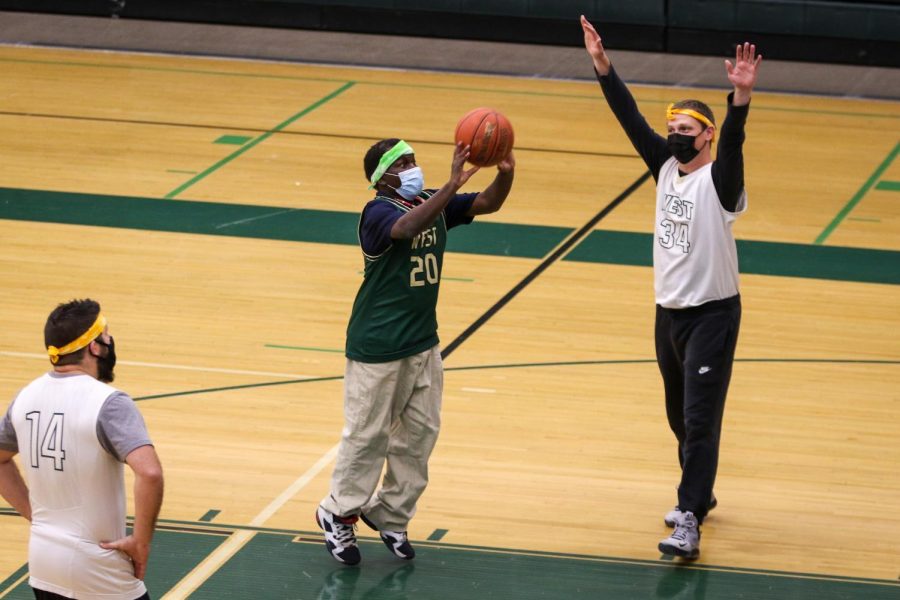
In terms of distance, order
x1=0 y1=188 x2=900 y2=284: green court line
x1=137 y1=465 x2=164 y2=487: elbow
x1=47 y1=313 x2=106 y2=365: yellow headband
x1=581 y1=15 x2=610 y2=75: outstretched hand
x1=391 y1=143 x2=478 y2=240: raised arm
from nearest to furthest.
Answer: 1. x1=137 y1=465 x2=164 y2=487: elbow
2. x1=47 y1=313 x2=106 y2=365: yellow headband
3. x1=391 y1=143 x2=478 y2=240: raised arm
4. x1=581 y1=15 x2=610 y2=75: outstretched hand
5. x1=0 y1=188 x2=900 y2=284: green court line

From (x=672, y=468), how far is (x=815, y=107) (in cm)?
928

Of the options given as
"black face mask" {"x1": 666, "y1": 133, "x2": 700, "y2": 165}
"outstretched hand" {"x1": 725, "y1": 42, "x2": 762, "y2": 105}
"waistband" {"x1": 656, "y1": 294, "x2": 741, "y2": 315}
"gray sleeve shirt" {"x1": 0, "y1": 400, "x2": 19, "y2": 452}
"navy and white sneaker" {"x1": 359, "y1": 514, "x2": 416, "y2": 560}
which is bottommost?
"navy and white sneaker" {"x1": 359, "y1": 514, "x2": 416, "y2": 560}

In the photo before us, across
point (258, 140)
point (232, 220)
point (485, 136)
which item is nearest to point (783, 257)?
point (232, 220)

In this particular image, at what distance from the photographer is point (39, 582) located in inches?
173

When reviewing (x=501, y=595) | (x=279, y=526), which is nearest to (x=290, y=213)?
(x=279, y=526)

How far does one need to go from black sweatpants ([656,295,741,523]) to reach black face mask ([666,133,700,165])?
56cm

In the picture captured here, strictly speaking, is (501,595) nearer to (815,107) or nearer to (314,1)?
(815,107)

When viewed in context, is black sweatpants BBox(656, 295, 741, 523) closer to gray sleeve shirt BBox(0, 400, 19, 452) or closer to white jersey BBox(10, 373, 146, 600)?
white jersey BBox(10, 373, 146, 600)

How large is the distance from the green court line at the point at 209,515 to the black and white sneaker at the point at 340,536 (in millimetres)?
669

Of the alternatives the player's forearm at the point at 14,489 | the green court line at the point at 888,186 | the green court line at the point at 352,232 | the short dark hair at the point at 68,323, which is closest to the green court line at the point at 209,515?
the player's forearm at the point at 14,489

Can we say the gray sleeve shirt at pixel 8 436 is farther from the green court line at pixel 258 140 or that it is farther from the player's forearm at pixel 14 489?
the green court line at pixel 258 140

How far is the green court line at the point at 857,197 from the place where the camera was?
11914 mm

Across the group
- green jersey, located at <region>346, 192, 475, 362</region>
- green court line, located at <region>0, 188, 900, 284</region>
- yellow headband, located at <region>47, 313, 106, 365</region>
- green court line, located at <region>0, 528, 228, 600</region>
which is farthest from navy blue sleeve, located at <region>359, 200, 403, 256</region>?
green court line, located at <region>0, 188, 900, 284</region>

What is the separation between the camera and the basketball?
Result: 19.8 feet
